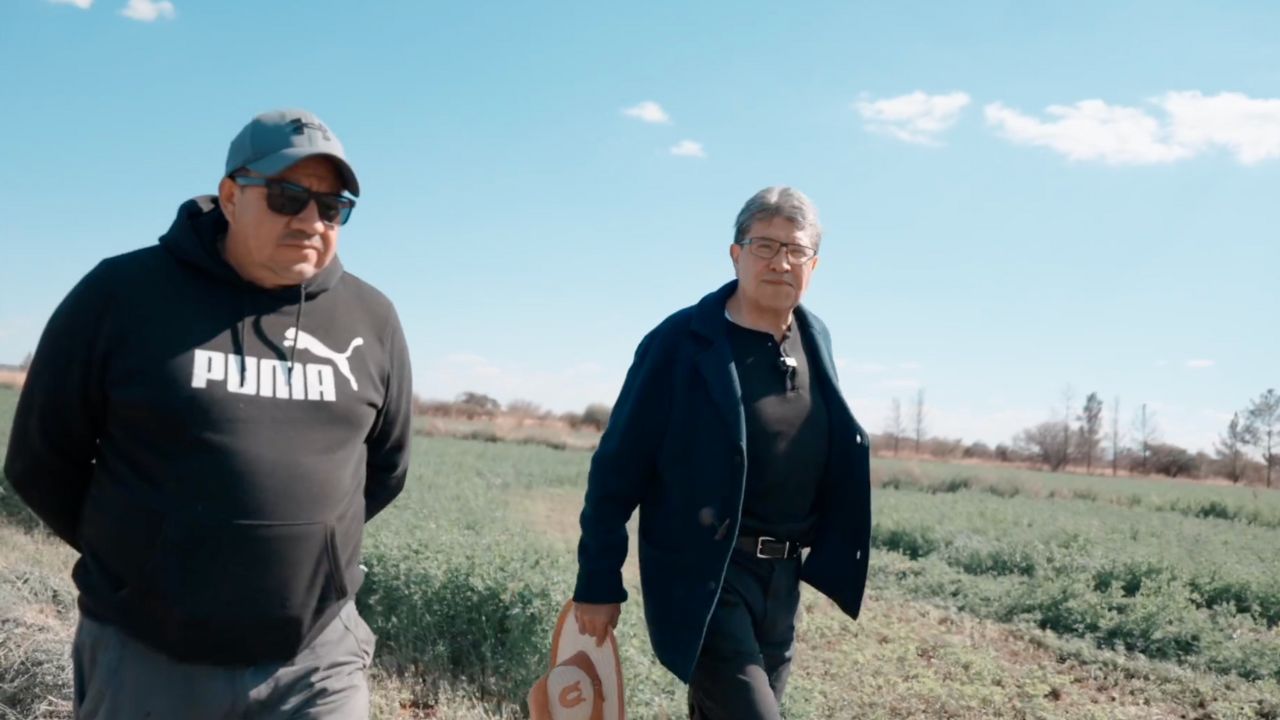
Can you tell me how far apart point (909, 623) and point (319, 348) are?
309 inches

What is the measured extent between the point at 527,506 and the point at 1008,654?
10198 mm

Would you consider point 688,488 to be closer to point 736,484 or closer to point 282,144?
point 736,484

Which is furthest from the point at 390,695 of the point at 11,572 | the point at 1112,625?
the point at 1112,625

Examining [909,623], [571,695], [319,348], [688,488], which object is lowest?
[909,623]

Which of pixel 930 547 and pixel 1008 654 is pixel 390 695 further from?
pixel 930 547

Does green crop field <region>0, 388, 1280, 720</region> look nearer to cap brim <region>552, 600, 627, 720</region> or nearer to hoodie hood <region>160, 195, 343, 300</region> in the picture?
cap brim <region>552, 600, 627, 720</region>

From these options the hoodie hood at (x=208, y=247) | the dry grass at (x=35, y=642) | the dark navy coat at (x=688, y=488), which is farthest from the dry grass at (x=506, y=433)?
the hoodie hood at (x=208, y=247)

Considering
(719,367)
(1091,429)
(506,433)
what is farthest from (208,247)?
(1091,429)

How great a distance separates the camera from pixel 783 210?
340 cm

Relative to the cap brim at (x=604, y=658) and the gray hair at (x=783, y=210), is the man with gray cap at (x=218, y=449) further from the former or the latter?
the gray hair at (x=783, y=210)

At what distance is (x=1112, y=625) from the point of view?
912 cm

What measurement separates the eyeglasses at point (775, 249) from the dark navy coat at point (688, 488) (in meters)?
0.24

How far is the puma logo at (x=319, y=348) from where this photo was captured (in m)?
2.66

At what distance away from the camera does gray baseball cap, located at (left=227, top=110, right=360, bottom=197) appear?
2.61 meters
